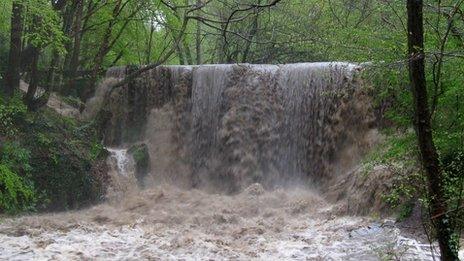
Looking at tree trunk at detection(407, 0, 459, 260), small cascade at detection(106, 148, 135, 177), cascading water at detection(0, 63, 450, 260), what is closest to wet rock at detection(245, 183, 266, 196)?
cascading water at detection(0, 63, 450, 260)

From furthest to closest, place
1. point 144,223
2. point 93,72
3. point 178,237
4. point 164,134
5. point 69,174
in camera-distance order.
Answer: point 93,72 < point 164,134 < point 69,174 < point 144,223 < point 178,237

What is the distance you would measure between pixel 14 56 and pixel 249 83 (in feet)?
16.4

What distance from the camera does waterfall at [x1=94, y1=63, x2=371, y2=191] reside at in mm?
10664

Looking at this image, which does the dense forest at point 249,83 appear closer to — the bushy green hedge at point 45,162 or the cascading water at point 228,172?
the bushy green hedge at point 45,162

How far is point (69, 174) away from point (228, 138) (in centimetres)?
356

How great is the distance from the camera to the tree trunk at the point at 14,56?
9.98 metres

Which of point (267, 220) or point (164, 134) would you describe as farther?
point (164, 134)

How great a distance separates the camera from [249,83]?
39.2 feet

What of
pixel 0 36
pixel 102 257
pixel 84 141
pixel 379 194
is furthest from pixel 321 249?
pixel 0 36

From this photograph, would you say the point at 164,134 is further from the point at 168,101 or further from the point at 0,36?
the point at 0,36

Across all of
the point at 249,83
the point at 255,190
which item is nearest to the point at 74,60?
the point at 249,83

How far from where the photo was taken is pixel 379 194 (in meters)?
8.12

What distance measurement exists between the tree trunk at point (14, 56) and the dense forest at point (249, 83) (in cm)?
3

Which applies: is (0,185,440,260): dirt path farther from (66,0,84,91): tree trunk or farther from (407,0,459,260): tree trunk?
(66,0,84,91): tree trunk
